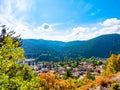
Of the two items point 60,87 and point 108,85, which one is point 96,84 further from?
point 60,87

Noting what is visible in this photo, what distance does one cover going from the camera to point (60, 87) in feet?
148

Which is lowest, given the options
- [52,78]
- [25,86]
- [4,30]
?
[52,78]

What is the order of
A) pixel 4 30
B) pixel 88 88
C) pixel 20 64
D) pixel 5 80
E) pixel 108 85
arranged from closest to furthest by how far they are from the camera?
pixel 5 80
pixel 20 64
pixel 4 30
pixel 108 85
pixel 88 88

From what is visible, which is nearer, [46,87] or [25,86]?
[25,86]

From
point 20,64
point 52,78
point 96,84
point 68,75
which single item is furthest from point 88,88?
point 68,75

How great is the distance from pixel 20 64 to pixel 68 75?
285 feet

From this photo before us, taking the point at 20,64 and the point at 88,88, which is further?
the point at 88,88

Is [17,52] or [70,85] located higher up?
[17,52]

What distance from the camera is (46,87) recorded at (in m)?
42.7

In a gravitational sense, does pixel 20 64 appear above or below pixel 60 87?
above

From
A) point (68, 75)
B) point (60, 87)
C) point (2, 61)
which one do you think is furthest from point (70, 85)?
point (68, 75)

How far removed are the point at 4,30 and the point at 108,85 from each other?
869 inches

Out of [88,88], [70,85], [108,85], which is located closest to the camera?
[108,85]

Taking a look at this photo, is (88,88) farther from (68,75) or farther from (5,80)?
→ (68,75)
